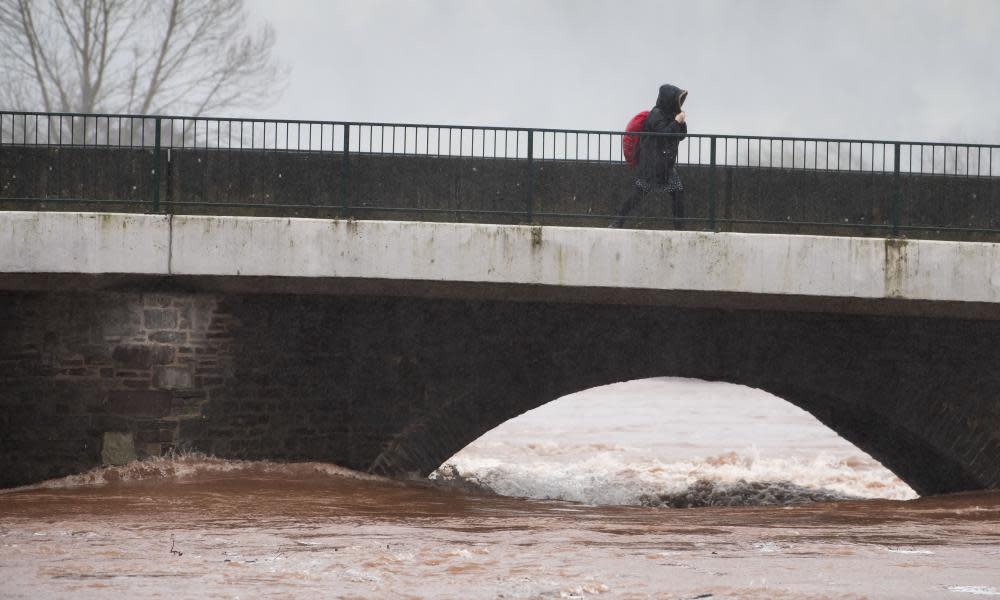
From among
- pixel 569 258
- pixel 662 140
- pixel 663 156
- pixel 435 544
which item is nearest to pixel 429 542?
pixel 435 544

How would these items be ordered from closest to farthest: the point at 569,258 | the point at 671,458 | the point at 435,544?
the point at 435,544 → the point at 569,258 → the point at 671,458

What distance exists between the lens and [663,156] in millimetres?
10516

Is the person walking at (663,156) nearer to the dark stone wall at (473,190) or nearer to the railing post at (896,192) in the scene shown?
the dark stone wall at (473,190)

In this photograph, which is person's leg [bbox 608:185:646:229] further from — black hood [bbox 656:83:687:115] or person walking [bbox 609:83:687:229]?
black hood [bbox 656:83:687:115]

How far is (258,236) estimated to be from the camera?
10.0 metres

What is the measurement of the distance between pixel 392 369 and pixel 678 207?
3.00 meters

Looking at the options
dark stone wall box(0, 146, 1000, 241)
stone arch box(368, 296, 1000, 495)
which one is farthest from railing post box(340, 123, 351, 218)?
stone arch box(368, 296, 1000, 495)

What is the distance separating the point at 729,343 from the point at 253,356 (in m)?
4.53

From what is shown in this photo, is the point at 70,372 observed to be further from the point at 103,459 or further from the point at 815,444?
the point at 815,444

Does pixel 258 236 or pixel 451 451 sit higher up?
pixel 258 236

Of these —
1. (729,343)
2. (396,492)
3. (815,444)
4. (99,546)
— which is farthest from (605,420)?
(99,546)

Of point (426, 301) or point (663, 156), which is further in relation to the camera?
point (426, 301)

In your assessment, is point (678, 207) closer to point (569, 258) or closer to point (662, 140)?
point (662, 140)

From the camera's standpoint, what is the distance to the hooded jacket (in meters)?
10.5
